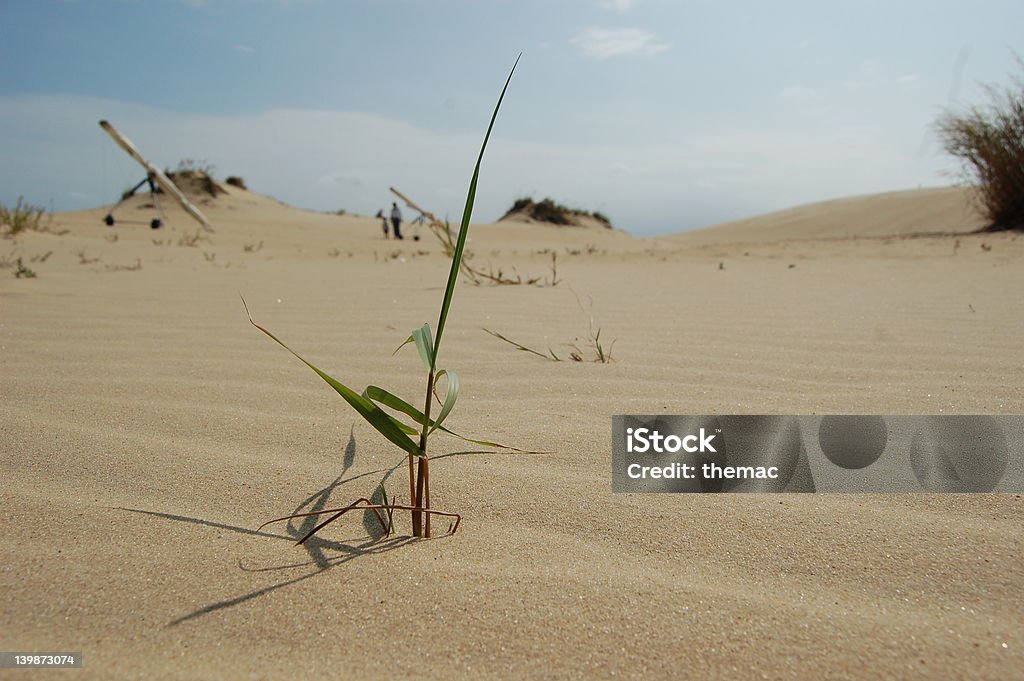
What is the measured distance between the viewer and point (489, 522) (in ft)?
3.72

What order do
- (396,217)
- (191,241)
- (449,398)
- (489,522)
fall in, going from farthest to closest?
1. (396,217)
2. (191,241)
3. (489,522)
4. (449,398)

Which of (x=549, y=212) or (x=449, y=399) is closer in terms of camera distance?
(x=449, y=399)

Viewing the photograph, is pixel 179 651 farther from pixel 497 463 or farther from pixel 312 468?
pixel 497 463

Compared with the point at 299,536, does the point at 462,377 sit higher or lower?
higher

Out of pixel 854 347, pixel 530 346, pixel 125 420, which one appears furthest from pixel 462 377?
pixel 854 347

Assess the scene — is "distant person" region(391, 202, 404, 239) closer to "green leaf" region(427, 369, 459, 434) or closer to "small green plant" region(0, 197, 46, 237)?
"small green plant" region(0, 197, 46, 237)

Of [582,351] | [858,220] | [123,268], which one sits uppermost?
[858,220]

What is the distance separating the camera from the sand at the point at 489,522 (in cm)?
82

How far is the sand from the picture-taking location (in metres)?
0.82

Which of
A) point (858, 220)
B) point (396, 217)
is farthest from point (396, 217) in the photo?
point (858, 220)

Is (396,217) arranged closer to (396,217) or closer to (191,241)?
(396,217)

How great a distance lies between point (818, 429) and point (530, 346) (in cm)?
110

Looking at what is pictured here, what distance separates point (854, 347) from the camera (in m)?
2.25

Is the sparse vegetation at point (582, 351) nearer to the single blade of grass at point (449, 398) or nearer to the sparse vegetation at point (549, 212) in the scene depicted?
the single blade of grass at point (449, 398)
